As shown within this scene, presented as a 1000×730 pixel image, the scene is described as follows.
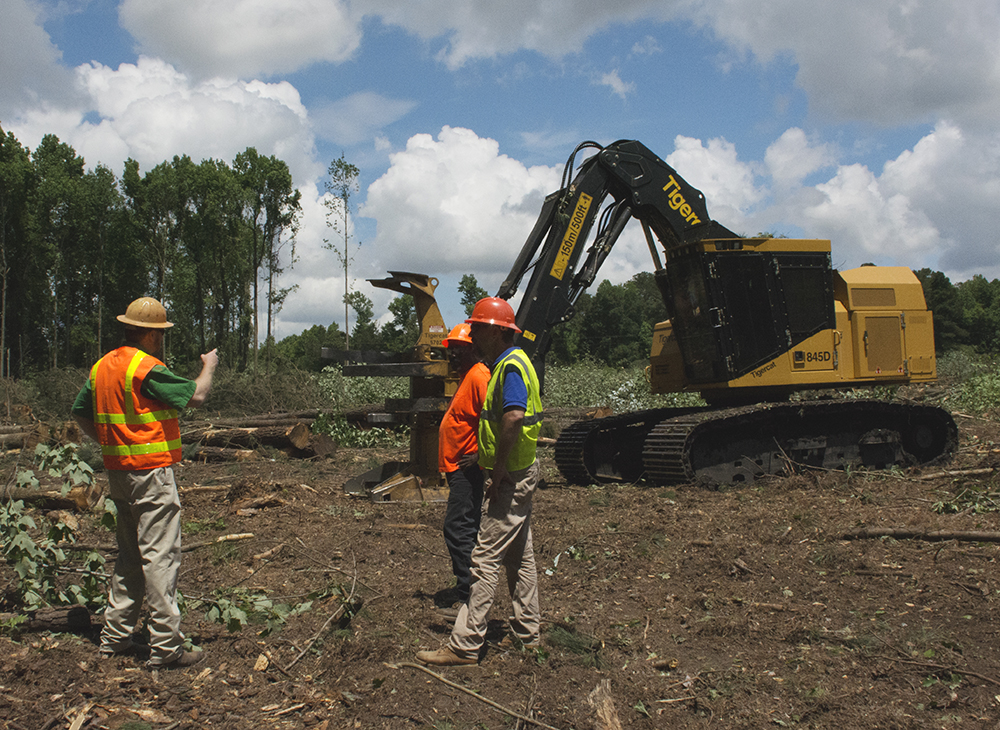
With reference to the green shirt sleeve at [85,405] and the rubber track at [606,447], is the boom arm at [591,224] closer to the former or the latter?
the rubber track at [606,447]

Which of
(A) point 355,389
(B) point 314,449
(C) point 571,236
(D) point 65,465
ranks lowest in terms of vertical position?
(B) point 314,449

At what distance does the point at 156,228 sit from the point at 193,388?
39.1 meters

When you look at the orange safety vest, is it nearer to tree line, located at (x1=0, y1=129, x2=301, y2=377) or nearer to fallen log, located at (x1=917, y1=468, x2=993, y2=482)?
fallen log, located at (x1=917, y1=468, x2=993, y2=482)

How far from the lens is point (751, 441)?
9664 millimetres

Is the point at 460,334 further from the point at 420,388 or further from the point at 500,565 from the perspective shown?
the point at 420,388

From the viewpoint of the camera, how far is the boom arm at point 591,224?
9352 mm

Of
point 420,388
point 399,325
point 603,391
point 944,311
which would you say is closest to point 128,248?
point 399,325

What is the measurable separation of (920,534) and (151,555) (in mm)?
5759

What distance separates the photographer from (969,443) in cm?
1234

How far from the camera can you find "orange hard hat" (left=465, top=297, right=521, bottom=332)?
454 centimetres

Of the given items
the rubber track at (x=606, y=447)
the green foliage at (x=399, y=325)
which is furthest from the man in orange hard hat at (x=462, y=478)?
the green foliage at (x=399, y=325)

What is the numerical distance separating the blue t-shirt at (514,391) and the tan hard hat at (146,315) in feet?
5.91

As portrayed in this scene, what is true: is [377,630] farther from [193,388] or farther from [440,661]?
[193,388]

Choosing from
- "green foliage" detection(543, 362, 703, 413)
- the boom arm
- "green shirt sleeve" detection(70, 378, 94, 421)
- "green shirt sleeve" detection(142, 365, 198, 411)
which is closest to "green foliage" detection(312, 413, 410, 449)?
"green foliage" detection(543, 362, 703, 413)
